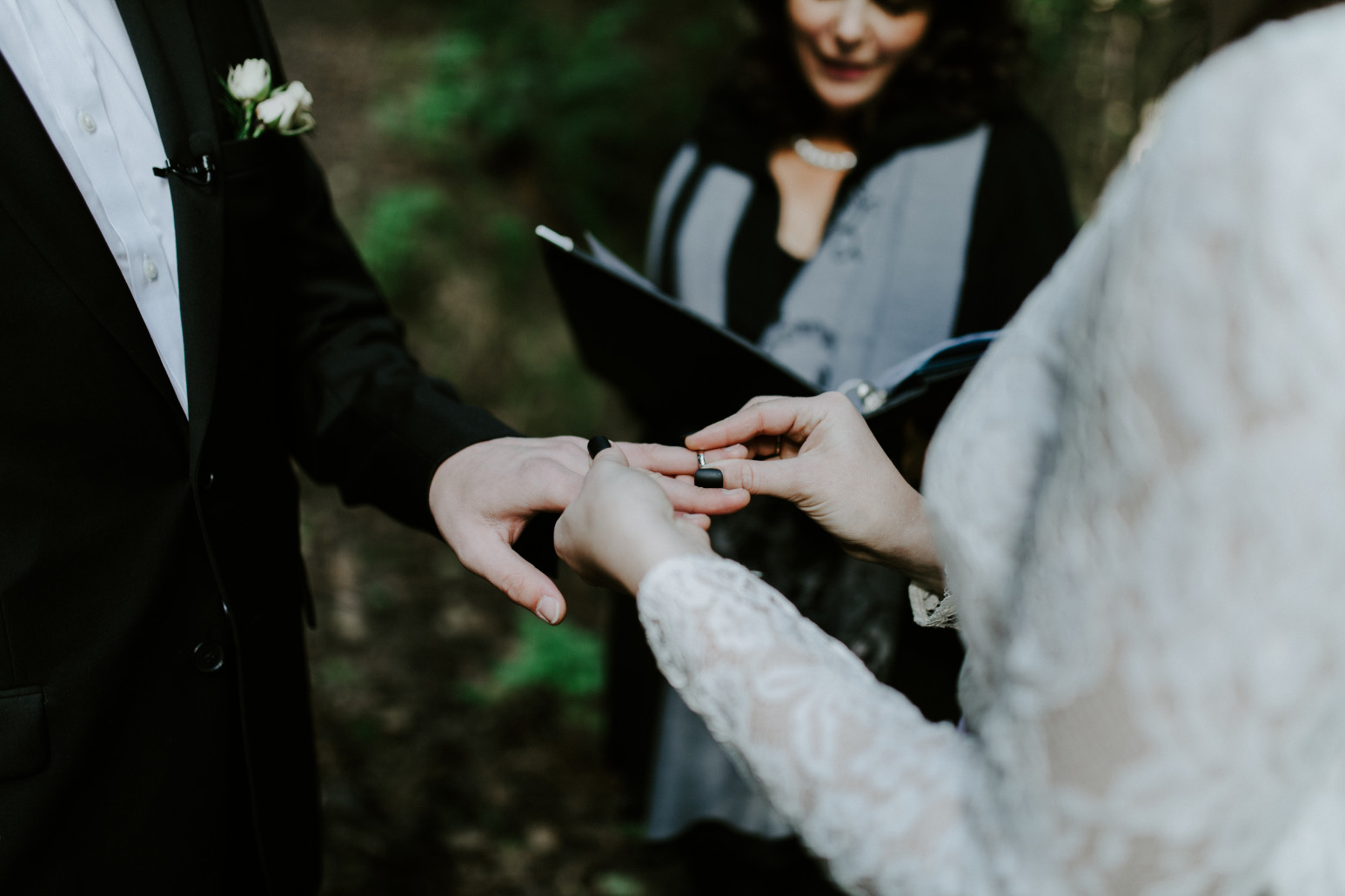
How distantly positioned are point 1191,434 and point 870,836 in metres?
0.47

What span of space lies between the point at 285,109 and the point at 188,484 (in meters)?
0.64

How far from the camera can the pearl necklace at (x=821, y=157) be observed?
2645 mm

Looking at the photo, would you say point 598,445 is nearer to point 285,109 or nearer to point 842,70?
point 285,109

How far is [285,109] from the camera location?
4.74 feet

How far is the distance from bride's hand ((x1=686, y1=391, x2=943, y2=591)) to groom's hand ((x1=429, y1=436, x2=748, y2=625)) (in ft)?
0.19

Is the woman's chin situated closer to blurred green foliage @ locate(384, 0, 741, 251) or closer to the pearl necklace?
the pearl necklace

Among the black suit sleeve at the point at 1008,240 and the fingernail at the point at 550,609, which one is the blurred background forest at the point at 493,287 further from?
the fingernail at the point at 550,609

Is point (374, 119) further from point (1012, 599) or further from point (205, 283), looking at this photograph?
point (1012, 599)

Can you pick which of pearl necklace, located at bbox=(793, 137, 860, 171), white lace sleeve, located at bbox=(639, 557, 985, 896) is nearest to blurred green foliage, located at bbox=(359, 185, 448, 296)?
pearl necklace, located at bbox=(793, 137, 860, 171)

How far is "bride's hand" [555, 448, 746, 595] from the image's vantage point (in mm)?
993

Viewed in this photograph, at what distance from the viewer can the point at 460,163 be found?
5586 mm

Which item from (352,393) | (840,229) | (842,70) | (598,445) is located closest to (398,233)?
(842,70)

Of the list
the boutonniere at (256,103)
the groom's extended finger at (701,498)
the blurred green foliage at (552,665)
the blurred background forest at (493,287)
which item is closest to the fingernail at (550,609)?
the groom's extended finger at (701,498)

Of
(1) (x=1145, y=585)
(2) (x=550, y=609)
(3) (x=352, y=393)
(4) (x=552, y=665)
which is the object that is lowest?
(4) (x=552, y=665)
